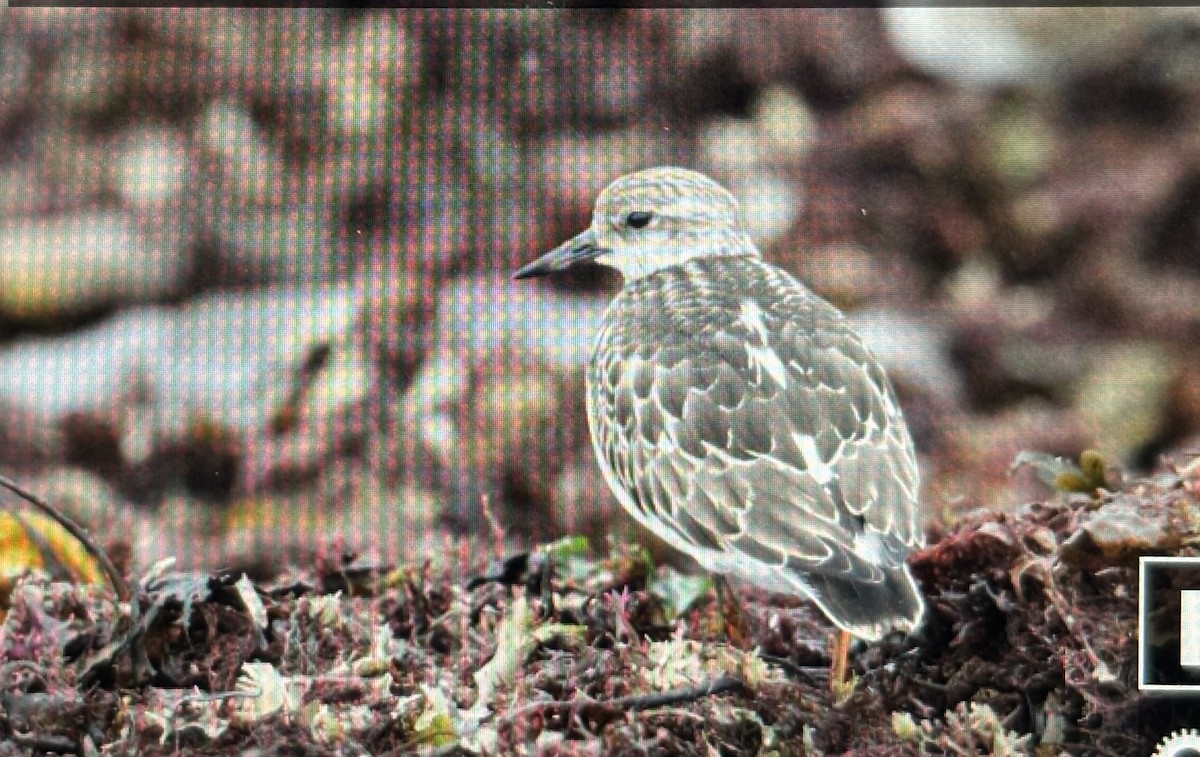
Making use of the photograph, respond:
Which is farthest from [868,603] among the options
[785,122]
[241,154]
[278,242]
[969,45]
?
[241,154]

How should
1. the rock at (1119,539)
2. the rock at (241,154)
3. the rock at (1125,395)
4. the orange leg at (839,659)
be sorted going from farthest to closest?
the rock at (241,154) < the rock at (1125,395) < the orange leg at (839,659) < the rock at (1119,539)

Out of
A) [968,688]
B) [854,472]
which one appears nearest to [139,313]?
[854,472]

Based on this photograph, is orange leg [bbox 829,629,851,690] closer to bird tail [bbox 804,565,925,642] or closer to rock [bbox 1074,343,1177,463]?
bird tail [bbox 804,565,925,642]

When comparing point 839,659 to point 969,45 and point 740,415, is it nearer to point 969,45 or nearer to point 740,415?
point 740,415

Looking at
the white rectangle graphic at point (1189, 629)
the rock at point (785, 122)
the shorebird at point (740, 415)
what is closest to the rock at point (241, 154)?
the shorebird at point (740, 415)

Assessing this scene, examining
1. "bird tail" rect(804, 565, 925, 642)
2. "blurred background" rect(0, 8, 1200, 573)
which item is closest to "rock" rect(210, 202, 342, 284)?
"blurred background" rect(0, 8, 1200, 573)

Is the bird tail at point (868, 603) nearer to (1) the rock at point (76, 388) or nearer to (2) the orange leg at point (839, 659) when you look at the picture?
(2) the orange leg at point (839, 659)

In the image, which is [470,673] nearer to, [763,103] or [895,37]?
[763,103]
